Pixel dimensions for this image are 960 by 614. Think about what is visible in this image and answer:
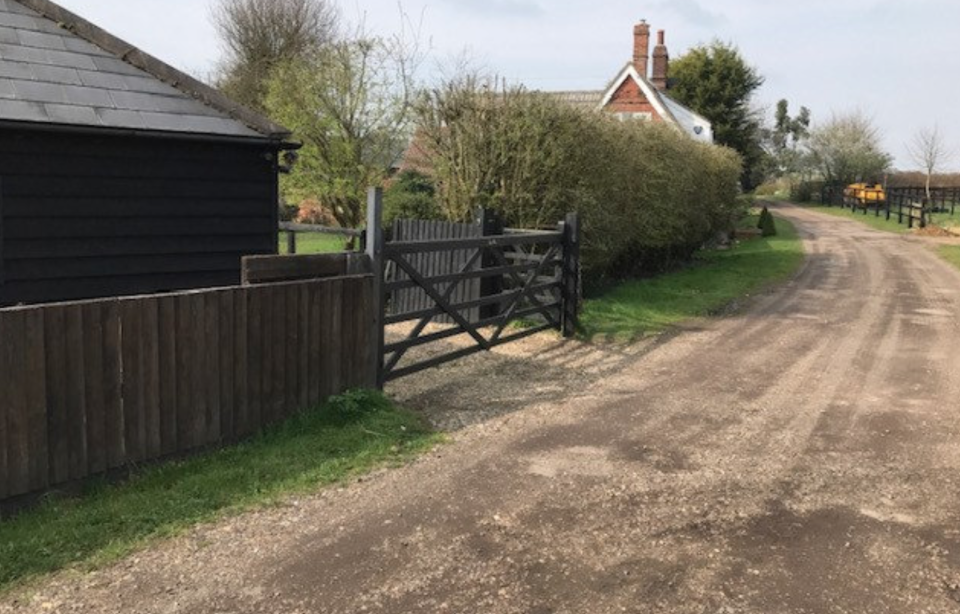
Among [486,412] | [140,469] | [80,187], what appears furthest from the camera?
[80,187]

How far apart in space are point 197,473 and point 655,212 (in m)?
12.4

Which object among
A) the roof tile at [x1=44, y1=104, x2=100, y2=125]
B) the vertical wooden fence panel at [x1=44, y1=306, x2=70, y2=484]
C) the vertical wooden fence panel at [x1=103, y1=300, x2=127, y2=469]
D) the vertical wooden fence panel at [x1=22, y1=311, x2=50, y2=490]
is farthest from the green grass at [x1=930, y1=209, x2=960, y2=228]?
the vertical wooden fence panel at [x1=22, y1=311, x2=50, y2=490]

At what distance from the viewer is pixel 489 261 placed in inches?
428

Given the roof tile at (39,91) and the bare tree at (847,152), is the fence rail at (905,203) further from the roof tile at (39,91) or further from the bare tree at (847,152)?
the roof tile at (39,91)

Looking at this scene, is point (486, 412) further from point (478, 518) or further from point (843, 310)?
point (843, 310)

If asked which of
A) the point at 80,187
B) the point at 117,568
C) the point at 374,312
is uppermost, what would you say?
the point at 80,187

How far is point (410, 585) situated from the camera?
13.2 ft

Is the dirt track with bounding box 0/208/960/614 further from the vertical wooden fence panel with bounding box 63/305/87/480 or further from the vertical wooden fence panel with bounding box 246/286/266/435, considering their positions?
the vertical wooden fence panel with bounding box 246/286/266/435

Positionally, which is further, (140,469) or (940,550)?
(140,469)


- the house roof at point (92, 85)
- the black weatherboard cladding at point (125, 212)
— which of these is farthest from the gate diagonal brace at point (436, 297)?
the house roof at point (92, 85)

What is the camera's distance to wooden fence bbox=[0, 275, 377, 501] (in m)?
4.66

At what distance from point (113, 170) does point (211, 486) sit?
487 cm

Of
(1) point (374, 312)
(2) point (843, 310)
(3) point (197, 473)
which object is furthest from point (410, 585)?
(2) point (843, 310)

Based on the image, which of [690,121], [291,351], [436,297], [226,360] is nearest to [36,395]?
[226,360]
